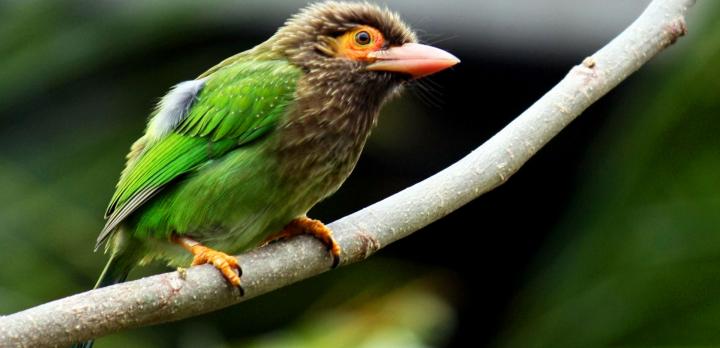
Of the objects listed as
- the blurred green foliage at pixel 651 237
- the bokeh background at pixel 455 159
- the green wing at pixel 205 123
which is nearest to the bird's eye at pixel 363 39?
the green wing at pixel 205 123

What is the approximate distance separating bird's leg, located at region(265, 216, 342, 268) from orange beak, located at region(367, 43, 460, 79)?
0.64 m

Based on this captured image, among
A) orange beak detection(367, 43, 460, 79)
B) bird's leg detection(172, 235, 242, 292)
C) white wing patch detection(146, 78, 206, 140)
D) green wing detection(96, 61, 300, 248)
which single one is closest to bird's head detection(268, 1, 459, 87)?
orange beak detection(367, 43, 460, 79)

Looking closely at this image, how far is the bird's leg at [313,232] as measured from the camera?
12.8 feet

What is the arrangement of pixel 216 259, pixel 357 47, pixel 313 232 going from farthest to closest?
pixel 357 47 → pixel 313 232 → pixel 216 259

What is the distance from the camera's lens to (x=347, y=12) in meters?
4.53

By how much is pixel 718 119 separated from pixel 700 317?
1050 mm

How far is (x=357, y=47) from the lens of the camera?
443 centimetres

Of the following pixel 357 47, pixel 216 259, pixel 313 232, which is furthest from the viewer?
pixel 357 47

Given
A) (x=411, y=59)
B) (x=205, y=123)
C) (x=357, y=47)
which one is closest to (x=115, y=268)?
(x=205, y=123)

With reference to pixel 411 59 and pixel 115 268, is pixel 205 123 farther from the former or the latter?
pixel 411 59

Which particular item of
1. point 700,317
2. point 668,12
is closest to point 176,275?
point 668,12

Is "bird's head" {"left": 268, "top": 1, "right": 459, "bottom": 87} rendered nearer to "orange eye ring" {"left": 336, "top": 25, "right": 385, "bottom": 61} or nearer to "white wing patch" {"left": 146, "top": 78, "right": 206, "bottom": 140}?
Answer: "orange eye ring" {"left": 336, "top": 25, "right": 385, "bottom": 61}

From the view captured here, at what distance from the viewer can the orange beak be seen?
13.9ft

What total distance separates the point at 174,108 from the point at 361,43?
758 millimetres
